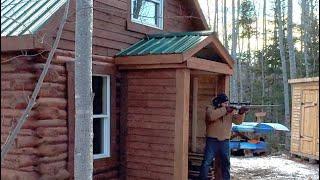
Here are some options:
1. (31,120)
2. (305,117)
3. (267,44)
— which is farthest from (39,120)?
(267,44)

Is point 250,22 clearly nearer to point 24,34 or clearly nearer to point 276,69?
point 276,69

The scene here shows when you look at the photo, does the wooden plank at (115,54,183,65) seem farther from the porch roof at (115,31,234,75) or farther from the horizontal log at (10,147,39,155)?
the horizontal log at (10,147,39,155)

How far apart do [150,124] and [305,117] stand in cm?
723

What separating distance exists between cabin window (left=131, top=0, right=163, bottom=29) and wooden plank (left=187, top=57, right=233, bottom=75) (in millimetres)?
1600

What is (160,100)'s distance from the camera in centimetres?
768

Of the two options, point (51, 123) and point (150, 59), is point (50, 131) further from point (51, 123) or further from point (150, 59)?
point (150, 59)

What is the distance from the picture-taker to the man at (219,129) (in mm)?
8125

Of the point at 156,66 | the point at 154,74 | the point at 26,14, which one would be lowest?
the point at 154,74

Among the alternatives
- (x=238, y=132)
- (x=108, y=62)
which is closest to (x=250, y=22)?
(x=238, y=132)

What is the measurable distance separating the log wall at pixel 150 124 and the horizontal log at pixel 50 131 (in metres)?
1.50

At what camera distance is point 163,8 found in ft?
31.6

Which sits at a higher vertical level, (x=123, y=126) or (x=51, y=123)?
(x=51, y=123)

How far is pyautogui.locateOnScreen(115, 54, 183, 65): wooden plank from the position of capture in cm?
724

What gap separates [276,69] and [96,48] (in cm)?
2072
